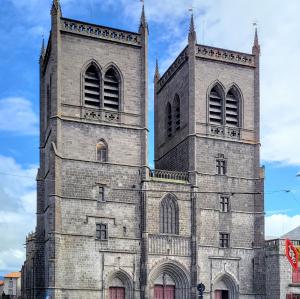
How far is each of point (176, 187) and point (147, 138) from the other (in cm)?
487

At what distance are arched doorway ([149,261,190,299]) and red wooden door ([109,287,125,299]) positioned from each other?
8.25ft

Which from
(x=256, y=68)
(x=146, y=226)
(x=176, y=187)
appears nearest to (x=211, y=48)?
(x=256, y=68)

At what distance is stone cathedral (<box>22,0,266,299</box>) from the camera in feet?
153

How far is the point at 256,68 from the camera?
55.5 metres

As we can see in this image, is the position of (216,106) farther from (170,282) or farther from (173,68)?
(170,282)

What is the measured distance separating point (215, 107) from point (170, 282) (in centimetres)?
1624

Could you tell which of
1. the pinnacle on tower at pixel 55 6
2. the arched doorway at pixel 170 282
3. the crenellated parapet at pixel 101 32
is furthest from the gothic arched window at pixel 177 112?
the pinnacle on tower at pixel 55 6

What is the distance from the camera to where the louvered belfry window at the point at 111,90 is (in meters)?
50.3

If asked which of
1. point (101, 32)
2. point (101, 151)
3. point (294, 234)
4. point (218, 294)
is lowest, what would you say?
point (218, 294)

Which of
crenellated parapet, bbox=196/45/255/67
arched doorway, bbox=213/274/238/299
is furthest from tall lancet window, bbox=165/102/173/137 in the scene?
arched doorway, bbox=213/274/238/299

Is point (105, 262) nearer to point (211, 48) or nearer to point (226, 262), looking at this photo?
point (226, 262)

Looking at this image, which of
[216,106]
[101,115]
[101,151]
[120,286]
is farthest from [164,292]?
[216,106]

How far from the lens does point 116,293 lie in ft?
156

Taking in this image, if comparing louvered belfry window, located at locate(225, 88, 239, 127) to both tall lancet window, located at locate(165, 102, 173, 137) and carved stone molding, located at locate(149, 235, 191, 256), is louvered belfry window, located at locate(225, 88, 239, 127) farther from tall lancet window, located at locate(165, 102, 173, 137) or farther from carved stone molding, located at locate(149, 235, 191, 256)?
carved stone molding, located at locate(149, 235, 191, 256)
